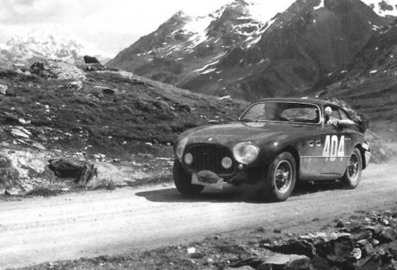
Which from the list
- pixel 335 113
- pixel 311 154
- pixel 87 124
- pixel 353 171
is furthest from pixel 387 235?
pixel 87 124

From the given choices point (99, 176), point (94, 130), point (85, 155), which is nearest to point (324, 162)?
point (99, 176)

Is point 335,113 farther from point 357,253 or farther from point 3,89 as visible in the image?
point 3,89

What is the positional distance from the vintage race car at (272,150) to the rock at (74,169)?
259 centimetres

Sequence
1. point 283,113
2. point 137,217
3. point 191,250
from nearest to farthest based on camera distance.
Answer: point 191,250
point 137,217
point 283,113

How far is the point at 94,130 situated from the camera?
57.4 ft

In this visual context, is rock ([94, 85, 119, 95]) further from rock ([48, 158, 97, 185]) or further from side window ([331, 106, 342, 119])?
side window ([331, 106, 342, 119])

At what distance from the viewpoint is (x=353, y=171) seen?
13383 millimetres

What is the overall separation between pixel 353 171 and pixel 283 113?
7.76ft

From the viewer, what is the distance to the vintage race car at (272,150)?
10.5 m

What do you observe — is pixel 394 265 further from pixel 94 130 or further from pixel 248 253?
pixel 94 130

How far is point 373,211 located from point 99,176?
20.0ft

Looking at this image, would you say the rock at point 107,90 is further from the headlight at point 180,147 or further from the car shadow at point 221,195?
the headlight at point 180,147

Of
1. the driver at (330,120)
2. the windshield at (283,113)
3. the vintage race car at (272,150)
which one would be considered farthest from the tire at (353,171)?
the windshield at (283,113)

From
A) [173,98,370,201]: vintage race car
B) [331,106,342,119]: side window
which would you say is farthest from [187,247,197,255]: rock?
[331,106,342,119]: side window
